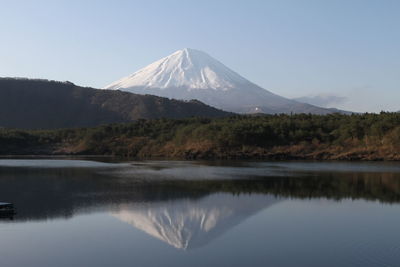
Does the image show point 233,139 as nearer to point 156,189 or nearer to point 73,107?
point 156,189

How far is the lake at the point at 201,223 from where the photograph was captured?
11.2 metres

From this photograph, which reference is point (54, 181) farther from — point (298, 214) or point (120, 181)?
point (298, 214)

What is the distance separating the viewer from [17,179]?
2728 cm

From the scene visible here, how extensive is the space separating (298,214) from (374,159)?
32902 mm

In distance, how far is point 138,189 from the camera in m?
23.4

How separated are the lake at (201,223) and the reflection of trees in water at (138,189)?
4 cm

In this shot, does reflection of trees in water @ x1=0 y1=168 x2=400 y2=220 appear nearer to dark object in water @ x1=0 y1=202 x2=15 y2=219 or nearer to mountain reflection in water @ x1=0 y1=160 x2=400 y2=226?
mountain reflection in water @ x1=0 y1=160 x2=400 y2=226

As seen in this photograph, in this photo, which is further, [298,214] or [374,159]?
[374,159]

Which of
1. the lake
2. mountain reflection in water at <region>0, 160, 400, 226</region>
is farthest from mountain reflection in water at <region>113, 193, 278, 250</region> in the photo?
mountain reflection in water at <region>0, 160, 400, 226</region>

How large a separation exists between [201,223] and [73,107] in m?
90.4

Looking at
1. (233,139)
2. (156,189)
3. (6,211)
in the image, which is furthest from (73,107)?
(6,211)

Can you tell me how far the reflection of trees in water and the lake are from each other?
44 mm

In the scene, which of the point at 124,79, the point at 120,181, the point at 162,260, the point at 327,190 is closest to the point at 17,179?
the point at 120,181

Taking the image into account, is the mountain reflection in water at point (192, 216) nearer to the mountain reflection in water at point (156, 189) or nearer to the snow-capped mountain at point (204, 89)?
the mountain reflection in water at point (156, 189)
